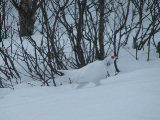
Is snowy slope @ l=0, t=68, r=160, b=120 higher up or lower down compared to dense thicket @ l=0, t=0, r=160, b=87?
lower down

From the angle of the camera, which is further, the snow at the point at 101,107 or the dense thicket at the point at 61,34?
the dense thicket at the point at 61,34

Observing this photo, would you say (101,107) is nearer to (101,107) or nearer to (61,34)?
(101,107)

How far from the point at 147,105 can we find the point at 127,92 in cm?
31

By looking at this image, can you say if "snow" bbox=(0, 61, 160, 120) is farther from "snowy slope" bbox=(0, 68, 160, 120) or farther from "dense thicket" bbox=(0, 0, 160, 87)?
"dense thicket" bbox=(0, 0, 160, 87)

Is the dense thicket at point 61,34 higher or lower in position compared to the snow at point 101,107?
higher

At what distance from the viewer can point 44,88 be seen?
2.40 m

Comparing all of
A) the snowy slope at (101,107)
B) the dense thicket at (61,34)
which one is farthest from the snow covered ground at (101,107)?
the dense thicket at (61,34)

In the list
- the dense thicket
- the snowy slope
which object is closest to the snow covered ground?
the snowy slope

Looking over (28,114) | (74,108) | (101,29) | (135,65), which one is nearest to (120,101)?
(74,108)

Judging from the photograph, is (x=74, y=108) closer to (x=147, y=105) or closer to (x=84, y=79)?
(x=147, y=105)

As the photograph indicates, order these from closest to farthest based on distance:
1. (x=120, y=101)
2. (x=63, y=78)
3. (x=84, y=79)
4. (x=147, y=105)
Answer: (x=147, y=105) < (x=120, y=101) < (x=84, y=79) < (x=63, y=78)

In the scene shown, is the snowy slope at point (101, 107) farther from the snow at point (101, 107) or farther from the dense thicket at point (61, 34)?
the dense thicket at point (61, 34)

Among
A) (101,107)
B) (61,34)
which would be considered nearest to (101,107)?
(101,107)

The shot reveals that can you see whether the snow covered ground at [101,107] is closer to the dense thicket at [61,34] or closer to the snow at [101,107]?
the snow at [101,107]
